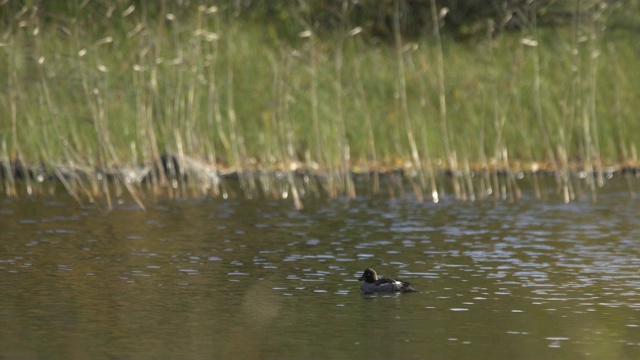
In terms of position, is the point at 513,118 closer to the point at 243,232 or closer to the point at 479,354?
the point at 243,232

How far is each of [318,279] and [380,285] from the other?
1.27 metres

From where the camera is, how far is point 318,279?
13.3m

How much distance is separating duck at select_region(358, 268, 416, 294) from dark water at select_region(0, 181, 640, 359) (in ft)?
0.30

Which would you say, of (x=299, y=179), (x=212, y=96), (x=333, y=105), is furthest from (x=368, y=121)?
(x=333, y=105)

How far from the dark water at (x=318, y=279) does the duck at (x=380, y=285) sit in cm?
9

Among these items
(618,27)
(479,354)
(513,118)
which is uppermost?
(618,27)

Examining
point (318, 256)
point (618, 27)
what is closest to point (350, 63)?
point (618, 27)

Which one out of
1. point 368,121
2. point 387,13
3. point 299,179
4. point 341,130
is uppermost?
point 387,13

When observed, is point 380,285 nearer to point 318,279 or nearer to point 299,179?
point 318,279

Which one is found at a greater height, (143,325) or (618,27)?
(618,27)

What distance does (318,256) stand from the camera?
15055 millimetres

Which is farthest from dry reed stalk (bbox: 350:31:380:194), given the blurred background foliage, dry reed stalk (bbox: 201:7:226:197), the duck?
the duck

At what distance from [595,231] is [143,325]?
26.7ft

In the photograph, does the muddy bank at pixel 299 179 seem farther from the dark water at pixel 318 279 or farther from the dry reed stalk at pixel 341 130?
the dark water at pixel 318 279
